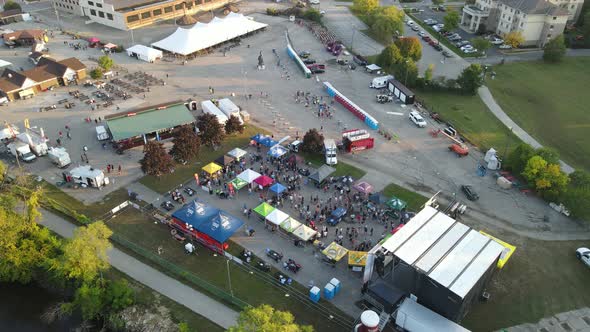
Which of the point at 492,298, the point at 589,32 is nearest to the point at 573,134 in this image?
the point at 492,298

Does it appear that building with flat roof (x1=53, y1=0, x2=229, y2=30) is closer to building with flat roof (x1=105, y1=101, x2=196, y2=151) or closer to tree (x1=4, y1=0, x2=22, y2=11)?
tree (x1=4, y1=0, x2=22, y2=11)

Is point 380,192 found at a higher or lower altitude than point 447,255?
lower

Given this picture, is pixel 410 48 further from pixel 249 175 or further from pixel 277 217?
pixel 277 217

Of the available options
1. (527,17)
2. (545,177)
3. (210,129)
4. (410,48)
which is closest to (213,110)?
(210,129)

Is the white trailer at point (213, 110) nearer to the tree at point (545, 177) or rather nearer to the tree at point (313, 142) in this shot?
the tree at point (313, 142)

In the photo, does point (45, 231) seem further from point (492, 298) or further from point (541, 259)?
point (541, 259)

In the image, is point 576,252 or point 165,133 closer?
point 576,252
